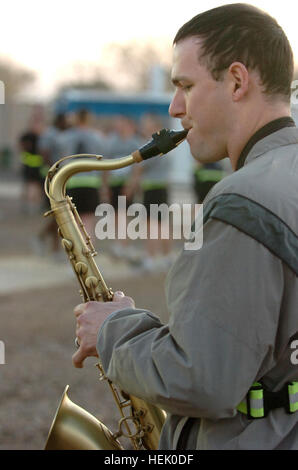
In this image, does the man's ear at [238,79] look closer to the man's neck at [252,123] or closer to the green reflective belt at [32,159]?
the man's neck at [252,123]

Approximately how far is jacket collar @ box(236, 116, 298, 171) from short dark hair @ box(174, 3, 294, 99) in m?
0.08

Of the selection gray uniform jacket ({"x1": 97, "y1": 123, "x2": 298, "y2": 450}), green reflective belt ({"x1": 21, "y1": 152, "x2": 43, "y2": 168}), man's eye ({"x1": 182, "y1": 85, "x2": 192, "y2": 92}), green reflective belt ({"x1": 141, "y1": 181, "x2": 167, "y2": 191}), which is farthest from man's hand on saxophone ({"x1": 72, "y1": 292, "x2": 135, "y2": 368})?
green reflective belt ({"x1": 21, "y1": 152, "x2": 43, "y2": 168})

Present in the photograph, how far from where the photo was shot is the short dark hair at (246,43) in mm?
1739

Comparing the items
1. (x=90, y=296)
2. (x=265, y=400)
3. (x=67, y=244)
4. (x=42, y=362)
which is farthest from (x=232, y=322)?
(x=42, y=362)

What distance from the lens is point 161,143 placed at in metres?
2.22

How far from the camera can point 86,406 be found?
4.82 meters

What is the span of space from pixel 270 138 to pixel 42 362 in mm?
4398

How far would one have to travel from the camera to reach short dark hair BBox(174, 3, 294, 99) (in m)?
1.74

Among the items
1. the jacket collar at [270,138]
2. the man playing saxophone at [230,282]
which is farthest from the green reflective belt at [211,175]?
the jacket collar at [270,138]

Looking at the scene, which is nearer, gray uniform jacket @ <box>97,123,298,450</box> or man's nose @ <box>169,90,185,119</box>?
gray uniform jacket @ <box>97,123,298,450</box>

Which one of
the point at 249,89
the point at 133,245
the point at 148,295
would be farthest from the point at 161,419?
the point at 133,245

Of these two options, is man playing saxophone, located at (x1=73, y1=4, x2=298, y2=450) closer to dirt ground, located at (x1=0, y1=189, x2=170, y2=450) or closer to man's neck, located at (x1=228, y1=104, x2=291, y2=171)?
man's neck, located at (x1=228, y1=104, x2=291, y2=171)

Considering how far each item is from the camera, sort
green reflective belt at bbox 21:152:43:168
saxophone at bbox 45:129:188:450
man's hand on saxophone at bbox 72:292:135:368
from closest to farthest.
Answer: man's hand on saxophone at bbox 72:292:135:368 → saxophone at bbox 45:129:188:450 → green reflective belt at bbox 21:152:43:168

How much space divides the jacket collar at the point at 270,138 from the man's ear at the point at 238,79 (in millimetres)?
107
